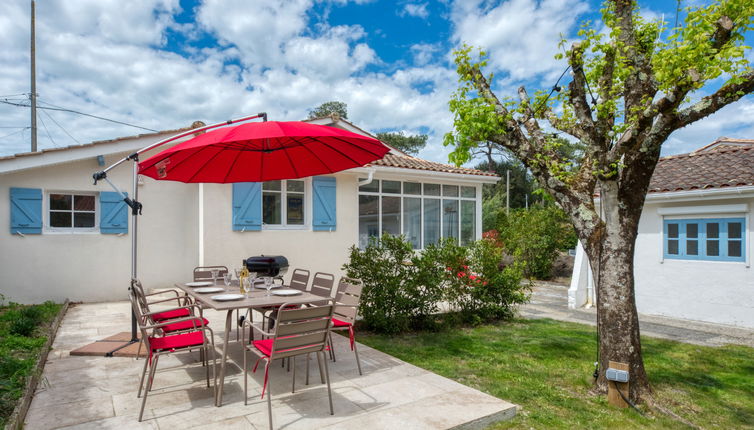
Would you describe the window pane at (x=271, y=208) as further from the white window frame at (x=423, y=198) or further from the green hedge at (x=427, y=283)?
the green hedge at (x=427, y=283)

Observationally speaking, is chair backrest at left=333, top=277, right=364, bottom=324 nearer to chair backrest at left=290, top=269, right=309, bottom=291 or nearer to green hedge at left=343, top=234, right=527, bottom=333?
chair backrest at left=290, top=269, right=309, bottom=291

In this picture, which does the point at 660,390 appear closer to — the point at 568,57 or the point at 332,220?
the point at 568,57

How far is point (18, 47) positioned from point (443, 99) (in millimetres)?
17143

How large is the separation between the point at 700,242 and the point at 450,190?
18.8ft

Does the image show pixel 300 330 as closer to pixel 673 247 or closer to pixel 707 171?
pixel 673 247

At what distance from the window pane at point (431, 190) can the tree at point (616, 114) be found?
6513 mm

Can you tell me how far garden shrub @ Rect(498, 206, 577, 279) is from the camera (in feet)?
50.4

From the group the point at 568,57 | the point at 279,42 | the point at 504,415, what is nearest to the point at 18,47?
the point at 279,42

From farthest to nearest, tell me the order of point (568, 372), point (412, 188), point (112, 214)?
point (412, 188)
point (112, 214)
point (568, 372)

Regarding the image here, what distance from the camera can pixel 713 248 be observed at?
28.2ft

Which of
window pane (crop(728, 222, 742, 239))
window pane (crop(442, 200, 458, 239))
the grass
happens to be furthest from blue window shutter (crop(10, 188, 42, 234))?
window pane (crop(728, 222, 742, 239))

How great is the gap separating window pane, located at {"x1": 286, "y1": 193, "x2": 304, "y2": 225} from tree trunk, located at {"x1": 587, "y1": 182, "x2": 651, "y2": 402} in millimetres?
6921

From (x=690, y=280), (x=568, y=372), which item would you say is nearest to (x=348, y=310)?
(x=568, y=372)

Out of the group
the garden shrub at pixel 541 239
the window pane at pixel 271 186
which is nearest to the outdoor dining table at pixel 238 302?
the window pane at pixel 271 186
